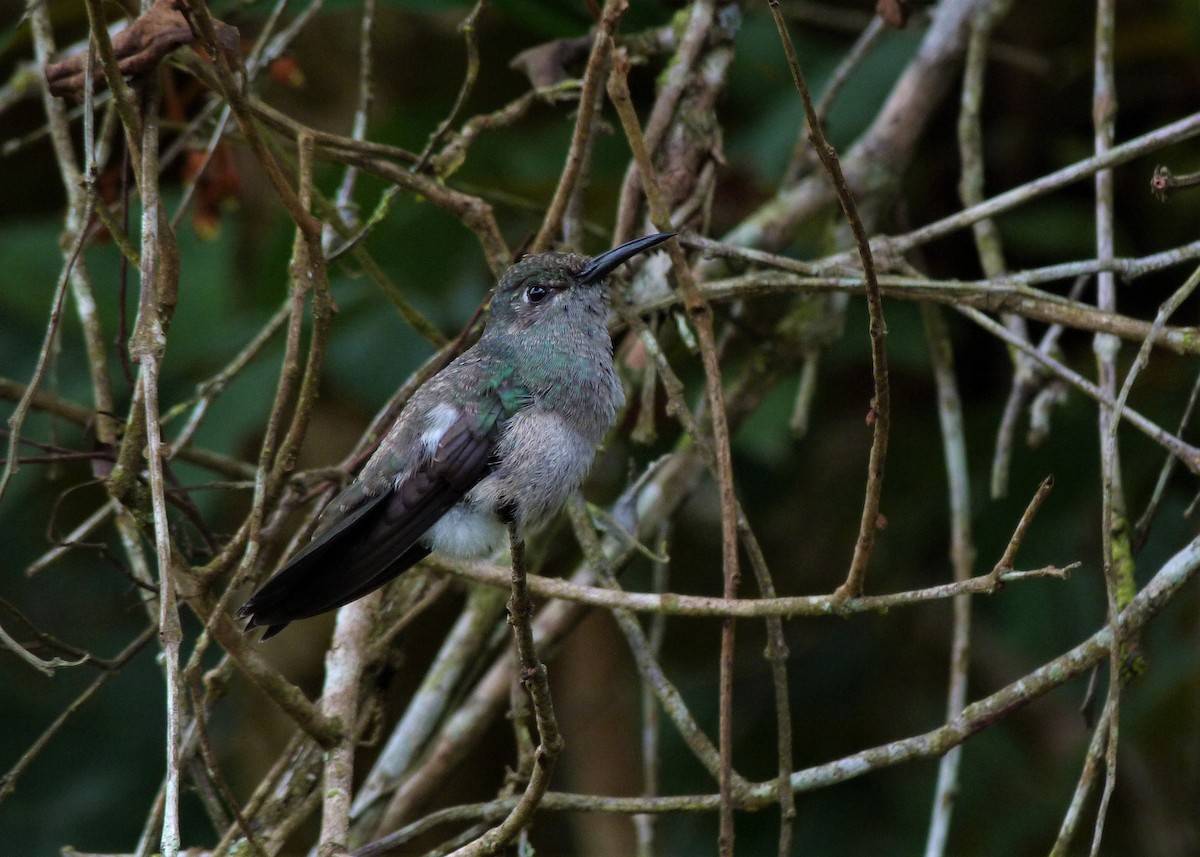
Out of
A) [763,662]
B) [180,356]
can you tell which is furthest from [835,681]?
[180,356]

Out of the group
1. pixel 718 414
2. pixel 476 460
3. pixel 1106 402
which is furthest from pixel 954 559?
pixel 476 460

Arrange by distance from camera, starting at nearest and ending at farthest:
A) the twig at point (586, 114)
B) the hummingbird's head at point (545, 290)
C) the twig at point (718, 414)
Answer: the twig at point (718, 414) → the twig at point (586, 114) → the hummingbird's head at point (545, 290)

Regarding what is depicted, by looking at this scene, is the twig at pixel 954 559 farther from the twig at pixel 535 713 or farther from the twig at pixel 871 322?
the twig at pixel 535 713

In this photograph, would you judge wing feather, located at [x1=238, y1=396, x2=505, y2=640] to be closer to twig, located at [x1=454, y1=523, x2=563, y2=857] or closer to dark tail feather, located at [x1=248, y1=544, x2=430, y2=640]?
dark tail feather, located at [x1=248, y1=544, x2=430, y2=640]

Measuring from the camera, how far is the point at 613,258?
10.2ft

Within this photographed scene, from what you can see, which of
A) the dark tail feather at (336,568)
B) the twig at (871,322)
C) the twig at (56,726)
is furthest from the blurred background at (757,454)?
the twig at (871,322)

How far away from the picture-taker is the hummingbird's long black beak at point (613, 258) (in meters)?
2.94

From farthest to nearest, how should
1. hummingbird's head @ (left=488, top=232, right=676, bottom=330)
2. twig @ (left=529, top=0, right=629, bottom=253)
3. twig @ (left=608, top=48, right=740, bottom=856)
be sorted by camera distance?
1. hummingbird's head @ (left=488, top=232, right=676, bottom=330)
2. twig @ (left=529, top=0, right=629, bottom=253)
3. twig @ (left=608, top=48, right=740, bottom=856)

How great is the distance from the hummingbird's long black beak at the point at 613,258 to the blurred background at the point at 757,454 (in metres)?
0.67

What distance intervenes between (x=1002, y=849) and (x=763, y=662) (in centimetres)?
122

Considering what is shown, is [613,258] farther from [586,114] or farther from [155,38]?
[155,38]

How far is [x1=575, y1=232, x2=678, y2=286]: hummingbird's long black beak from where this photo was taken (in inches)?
116

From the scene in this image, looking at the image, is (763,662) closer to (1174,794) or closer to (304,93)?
(1174,794)

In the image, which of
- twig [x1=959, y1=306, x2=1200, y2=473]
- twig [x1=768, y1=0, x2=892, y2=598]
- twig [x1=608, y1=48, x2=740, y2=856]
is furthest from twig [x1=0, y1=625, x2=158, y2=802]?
twig [x1=959, y1=306, x2=1200, y2=473]
